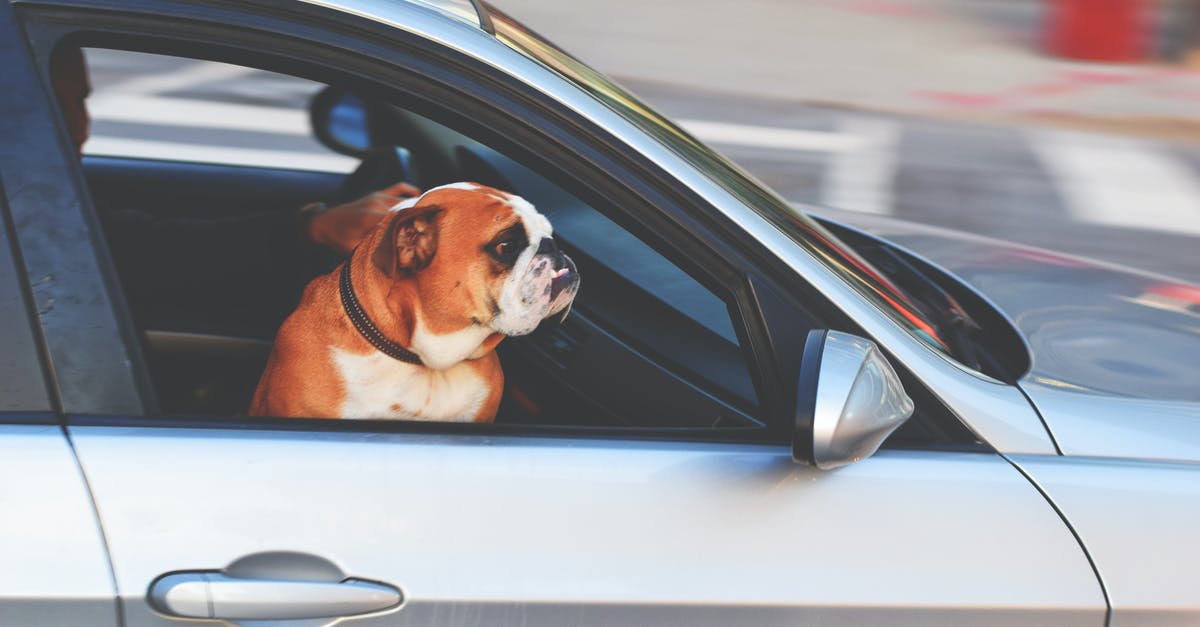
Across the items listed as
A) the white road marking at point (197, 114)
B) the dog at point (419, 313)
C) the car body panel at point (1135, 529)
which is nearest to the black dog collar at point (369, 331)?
the dog at point (419, 313)

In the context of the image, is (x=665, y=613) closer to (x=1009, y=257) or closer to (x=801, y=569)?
(x=801, y=569)

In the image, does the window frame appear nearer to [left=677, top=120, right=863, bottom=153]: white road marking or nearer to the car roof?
the car roof

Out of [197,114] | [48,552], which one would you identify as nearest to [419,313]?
[48,552]

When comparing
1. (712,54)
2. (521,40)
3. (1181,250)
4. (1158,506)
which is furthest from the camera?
(712,54)

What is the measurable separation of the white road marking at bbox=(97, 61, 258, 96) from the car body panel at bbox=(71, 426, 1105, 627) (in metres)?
6.84

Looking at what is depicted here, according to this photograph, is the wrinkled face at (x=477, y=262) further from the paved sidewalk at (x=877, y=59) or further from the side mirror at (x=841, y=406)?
the paved sidewalk at (x=877, y=59)

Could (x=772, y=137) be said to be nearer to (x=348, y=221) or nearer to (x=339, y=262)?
(x=348, y=221)

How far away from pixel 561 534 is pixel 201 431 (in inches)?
19.1

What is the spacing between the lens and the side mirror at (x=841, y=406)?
1.66m

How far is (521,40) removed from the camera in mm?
2111

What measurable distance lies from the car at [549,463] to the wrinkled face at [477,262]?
11.2 inches

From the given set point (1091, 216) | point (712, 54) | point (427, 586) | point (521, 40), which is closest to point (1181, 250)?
point (1091, 216)

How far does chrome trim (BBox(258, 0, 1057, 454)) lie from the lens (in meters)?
1.77

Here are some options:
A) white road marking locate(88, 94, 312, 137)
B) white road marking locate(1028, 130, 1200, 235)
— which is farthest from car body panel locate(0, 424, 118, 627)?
white road marking locate(1028, 130, 1200, 235)
